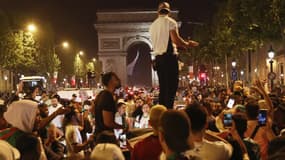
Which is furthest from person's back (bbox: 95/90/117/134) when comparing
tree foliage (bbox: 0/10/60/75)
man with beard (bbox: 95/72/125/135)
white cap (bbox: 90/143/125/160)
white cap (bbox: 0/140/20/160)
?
tree foliage (bbox: 0/10/60/75)

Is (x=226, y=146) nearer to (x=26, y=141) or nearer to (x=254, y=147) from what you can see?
(x=254, y=147)

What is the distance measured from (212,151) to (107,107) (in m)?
2.65

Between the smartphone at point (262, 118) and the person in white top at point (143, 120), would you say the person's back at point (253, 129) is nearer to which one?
the smartphone at point (262, 118)

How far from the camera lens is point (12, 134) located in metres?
6.49

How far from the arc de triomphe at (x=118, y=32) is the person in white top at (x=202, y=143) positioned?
80.8 metres

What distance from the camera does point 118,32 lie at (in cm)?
8875

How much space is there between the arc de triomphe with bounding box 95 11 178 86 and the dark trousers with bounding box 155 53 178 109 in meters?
76.8

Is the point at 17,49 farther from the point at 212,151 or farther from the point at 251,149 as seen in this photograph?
the point at 212,151

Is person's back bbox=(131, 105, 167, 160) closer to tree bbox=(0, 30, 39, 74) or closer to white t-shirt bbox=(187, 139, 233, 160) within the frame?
white t-shirt bbox=(187, 139, 233, 160)

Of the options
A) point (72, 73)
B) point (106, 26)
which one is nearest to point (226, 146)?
point (106, 26)

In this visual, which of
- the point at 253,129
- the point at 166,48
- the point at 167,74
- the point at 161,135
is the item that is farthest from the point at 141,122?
the point at 161,135

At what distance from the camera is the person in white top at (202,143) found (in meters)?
5.06

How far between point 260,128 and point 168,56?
7.54 feet

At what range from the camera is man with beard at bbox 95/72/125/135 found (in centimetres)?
750
